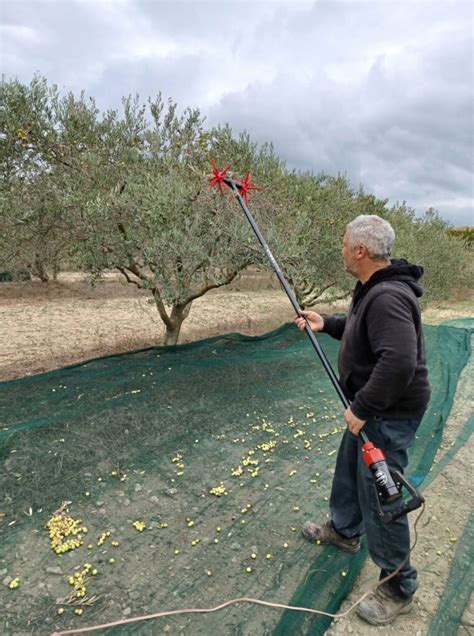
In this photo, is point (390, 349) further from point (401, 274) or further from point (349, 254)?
point (349, 254)

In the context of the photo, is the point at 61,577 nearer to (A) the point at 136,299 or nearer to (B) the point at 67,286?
(A) the point at 136,299

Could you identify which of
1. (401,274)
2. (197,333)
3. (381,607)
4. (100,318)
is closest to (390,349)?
Answer: (401,274)

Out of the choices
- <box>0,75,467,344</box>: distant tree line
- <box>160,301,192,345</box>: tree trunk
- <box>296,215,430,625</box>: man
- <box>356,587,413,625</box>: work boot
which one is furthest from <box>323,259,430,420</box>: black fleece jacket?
<box>160,301,192,345</box>: tree trunk

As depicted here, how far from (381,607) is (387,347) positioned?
1494 millimetres

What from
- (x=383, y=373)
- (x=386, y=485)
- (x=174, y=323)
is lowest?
(x=174, y=323)

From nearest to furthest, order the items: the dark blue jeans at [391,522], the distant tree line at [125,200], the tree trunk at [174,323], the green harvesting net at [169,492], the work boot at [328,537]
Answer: the dark blue jeans at [391,522] < the green harvesting net at [169,492] < the work boot at [328,537] < the distant tree line at [125,200] < the tree trunk at [174,323]

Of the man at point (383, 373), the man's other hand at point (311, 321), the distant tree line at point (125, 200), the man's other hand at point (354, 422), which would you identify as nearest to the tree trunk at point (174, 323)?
the distant tree line at point (125, 200)

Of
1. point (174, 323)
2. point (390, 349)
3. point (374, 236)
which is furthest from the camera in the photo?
point (174, 323)

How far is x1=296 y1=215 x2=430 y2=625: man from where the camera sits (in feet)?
6.39

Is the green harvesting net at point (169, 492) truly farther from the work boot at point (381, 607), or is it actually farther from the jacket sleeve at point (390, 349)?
Answer: the jacket sleeve at point (390, 349)

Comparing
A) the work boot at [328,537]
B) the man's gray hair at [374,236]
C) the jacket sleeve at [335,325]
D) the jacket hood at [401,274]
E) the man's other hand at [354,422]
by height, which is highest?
the man's gray hair at [374,236]

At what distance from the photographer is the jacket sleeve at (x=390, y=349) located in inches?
75.8

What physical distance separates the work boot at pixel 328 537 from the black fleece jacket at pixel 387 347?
3.43ft

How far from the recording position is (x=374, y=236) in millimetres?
2053
